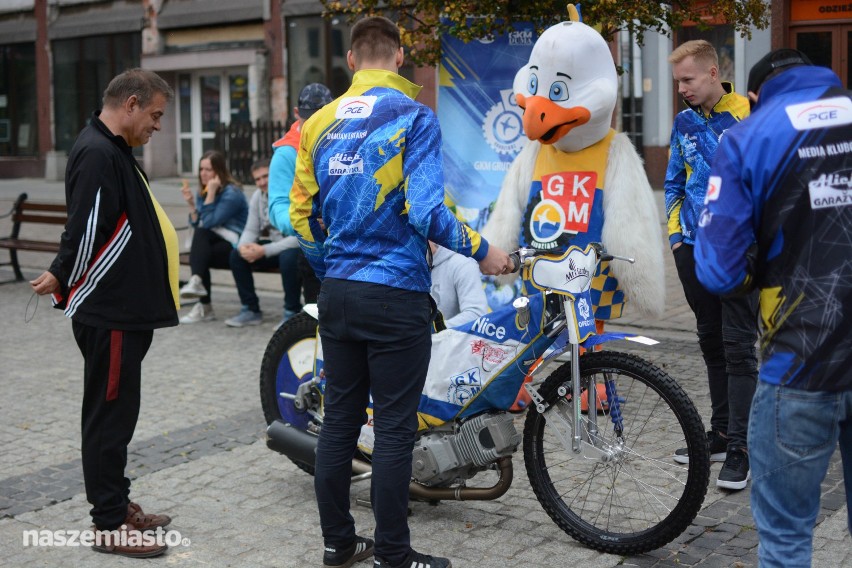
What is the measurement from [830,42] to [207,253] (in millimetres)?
9731

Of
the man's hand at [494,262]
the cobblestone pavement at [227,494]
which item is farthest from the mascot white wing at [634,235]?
the man's hand at [494,262]

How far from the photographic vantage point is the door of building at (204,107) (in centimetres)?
2328

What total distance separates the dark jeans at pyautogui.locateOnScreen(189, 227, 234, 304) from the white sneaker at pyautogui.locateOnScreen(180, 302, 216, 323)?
0.16ft

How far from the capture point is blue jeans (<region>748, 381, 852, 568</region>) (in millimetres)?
2727

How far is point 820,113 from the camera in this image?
272 centimetres

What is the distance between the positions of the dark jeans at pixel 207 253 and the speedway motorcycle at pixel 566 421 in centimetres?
508

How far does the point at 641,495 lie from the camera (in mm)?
4395

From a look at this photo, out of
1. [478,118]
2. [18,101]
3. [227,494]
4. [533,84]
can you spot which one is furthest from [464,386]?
[18,101]

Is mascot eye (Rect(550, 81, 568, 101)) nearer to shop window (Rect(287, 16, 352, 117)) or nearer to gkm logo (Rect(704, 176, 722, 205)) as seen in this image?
gkm logo (Rect(704, 176, 722, 205))

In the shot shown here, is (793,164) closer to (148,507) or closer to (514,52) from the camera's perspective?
(148,507)

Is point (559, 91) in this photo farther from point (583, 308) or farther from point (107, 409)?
point (107, 409)

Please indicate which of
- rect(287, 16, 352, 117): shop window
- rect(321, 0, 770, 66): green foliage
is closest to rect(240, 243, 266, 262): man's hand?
rect(321, 0, 770, 66): green foliage

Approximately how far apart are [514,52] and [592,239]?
2.21m

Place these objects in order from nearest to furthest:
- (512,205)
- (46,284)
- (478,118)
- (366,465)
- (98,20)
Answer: (46,284) < (366,465) < (512,205) < (478,118) < (98,20)
